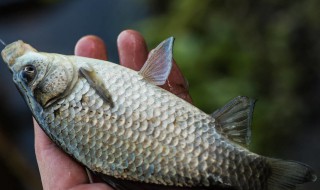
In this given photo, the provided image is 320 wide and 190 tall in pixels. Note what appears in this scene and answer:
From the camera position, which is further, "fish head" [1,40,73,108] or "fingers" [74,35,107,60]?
"fingers" [74,35,107,60]

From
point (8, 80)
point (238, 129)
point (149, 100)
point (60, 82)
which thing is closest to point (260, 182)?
point (238, 129)

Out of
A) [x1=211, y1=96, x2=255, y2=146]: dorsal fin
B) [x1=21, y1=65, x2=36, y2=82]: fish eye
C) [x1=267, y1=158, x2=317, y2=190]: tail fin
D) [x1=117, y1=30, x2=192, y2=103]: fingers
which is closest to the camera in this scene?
[x1=267, y1=158, x2=317, y2=190]: tail fin

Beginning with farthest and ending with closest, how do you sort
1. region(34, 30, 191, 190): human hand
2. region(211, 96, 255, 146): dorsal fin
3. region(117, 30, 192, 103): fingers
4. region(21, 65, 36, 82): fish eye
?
region(117, 30, 192, 103): fingers
region(34, 30, 191, 190): human hand
region(21, 65, 36, 82): fish eye
region(211, 96, 255, 146): dorsal fin

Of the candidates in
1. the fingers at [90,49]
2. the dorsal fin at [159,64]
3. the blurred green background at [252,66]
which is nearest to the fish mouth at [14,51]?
the dorsal fin at [159,64]

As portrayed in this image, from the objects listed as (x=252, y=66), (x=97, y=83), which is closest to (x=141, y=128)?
(x=97, y=83)

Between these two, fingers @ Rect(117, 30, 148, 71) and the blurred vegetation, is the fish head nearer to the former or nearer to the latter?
fingers @ Rect(117, 30, 148, 71)

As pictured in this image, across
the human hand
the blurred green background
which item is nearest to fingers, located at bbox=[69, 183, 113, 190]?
the human hand

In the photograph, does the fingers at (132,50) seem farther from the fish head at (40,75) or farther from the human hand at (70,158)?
the fish head at (40,75)
